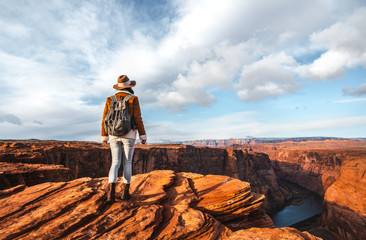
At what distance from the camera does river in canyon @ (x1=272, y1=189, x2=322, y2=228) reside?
41156 millimetres

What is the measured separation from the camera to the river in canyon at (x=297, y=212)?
41156 mm

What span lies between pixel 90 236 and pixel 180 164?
1304 inches

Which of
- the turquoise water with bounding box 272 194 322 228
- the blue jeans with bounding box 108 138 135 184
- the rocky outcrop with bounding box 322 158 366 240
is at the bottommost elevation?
the turquoise water with bounding box 272 194 322 228

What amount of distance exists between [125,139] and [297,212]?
5757 centimetres

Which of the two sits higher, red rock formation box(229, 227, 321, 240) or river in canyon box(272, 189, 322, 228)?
red rock formation box(229, 227, 321, 240)

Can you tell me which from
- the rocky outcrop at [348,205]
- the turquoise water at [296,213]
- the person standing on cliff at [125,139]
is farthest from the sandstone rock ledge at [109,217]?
the turquoise water at [296,213]

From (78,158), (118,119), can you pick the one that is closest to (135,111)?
(118,119)

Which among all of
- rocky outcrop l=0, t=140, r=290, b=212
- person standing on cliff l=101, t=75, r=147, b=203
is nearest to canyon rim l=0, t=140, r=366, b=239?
person standing on cliff l=101, t=75, r=147, b=203

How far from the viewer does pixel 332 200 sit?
29.1 m

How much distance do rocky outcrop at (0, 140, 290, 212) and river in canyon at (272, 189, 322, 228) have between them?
96.3 inches

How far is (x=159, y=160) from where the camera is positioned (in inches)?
1316

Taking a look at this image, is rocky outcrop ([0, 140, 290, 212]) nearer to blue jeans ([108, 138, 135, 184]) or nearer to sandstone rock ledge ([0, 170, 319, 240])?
sandstone rock ledge ([0, 170, 319, 240])

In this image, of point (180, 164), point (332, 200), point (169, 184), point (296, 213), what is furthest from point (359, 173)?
point (169, 184)

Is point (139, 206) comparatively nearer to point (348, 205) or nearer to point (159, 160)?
point (159, 160)
